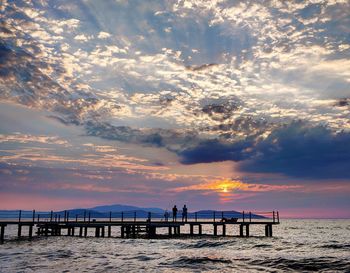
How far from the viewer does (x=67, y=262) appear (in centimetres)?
2725

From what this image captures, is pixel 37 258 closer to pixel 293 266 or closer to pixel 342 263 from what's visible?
pixel 293 266

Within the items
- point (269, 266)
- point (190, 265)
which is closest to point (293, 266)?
point (269, 266)

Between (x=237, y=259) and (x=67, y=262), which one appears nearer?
(x=67, y=262)

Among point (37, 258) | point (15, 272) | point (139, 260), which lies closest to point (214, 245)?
point (139, 260)

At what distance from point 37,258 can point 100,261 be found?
545 cm

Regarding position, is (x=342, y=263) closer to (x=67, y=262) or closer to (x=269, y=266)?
(x=269, y=266)

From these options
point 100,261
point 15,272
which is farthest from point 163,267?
point 15,272

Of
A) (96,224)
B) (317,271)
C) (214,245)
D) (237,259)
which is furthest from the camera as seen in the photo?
(96,224)

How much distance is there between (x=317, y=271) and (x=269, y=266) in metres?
3.48

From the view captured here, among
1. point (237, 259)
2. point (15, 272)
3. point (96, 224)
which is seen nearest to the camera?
point (15, 272)

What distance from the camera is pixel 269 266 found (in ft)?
91.2

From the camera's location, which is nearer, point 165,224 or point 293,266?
point 293,266

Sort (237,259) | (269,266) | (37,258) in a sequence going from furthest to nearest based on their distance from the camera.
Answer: (237,259)
(37,258)
(269,266)

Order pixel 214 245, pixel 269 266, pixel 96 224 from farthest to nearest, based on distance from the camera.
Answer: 1. pixel 96 224
2. pixel 214 245
3. pixel 269 266
